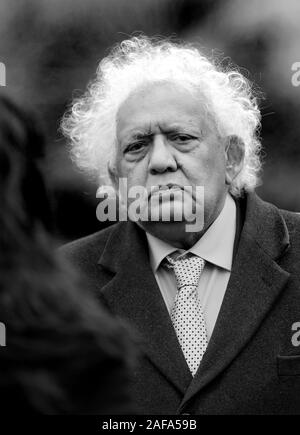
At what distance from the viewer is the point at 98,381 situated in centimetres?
147

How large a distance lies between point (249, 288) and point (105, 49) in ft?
6.31

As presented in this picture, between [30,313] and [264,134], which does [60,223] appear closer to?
[264,134]

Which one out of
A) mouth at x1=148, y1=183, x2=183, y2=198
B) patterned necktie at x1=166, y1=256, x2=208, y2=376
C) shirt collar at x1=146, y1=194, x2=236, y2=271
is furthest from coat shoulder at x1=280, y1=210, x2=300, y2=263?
mouth at x1=148, y1=183, x2=183, y2=198

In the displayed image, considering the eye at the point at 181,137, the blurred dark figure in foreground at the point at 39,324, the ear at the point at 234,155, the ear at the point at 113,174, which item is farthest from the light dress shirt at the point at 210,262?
the blurred dark figure in foreground at the point at 39,324

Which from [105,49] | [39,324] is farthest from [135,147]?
[39,324]

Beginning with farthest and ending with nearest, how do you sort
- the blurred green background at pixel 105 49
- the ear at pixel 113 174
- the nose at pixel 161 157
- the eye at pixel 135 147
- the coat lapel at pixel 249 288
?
the blurred green background at pixel 105 49 → the ear at pixel 113 174 → the eye at pixel 135 147 → the nose at pixel 161 157 → the coat lapel at pixel 249 288

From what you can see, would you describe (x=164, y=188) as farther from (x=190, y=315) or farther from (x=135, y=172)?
(x=190, y=315)

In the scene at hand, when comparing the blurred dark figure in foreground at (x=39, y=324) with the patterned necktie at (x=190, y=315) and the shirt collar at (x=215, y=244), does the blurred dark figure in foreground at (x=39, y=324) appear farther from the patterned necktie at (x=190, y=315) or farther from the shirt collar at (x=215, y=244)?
the shirt collar at (x=215, y=244)

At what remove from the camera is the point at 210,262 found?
338 centimetres

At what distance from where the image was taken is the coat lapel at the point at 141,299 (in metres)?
3.15

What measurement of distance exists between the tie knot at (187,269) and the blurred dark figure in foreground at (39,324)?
5.90 ft

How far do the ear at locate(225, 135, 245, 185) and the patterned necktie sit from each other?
55 centimetres

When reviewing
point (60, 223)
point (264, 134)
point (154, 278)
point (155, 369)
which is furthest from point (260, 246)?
point (60, 223)

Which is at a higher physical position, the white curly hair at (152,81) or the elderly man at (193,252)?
the white curly hair at (152,81)
